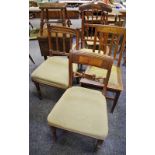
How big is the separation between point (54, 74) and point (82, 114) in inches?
22.7

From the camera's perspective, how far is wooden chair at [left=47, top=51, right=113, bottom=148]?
3.14 feet

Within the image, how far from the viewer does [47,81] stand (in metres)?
1.42

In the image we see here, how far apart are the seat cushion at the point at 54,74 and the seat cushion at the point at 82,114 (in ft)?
0.71

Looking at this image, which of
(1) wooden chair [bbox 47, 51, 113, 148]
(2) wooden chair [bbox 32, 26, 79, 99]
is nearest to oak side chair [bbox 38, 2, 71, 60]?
(2) wooden chair [bbox 32, 26, 79, 99]

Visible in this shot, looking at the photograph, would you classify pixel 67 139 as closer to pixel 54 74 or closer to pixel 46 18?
pixel 54 74

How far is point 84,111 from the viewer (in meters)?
1.05

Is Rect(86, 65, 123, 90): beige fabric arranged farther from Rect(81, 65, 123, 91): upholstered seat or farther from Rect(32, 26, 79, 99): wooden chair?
Rect(32, 26, 79, 99): wooden chair

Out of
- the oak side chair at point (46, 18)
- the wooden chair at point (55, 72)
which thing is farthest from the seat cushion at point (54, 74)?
the oak side chair at point (46, 18)

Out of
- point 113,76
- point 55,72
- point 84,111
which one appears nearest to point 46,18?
point 55,72

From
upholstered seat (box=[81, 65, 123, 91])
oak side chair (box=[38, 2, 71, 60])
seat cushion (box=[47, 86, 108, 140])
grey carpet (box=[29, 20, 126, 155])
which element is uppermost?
oak side chair (box=[38, 2, 71, 60])

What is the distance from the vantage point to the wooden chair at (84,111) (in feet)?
3.14

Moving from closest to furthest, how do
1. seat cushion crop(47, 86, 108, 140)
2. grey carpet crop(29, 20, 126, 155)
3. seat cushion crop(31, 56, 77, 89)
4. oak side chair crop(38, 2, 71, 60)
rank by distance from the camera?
seat cushion crop(47, 86, 108, 140), grey carpet crop(29, 20, 126, 155), seat cushion crop(31, 56, 77, 89), oak side chair crop(38, 2, 71, 60)
